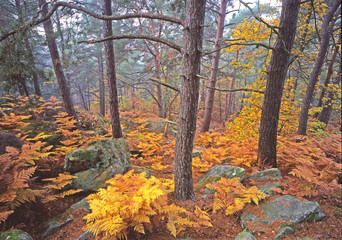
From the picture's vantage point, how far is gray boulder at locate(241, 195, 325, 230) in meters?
3.10

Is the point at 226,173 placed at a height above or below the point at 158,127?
above

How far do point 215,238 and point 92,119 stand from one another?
10053 millimetres

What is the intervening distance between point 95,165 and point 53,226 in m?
1.92

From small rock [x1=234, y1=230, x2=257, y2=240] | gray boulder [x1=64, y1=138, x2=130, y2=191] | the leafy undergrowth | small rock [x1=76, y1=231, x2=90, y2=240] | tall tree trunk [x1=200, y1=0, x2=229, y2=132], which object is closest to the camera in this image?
small rock [x1=234, y1=230, x2=257, y2=240]

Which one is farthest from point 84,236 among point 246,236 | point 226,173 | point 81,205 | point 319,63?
point 319,63

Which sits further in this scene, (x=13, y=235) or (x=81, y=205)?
(x=81, y=205)

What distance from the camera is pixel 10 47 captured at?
5363 millimetres

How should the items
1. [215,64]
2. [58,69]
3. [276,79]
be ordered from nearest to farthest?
1. [276,79]
2. [58,69]
3. [215,64]

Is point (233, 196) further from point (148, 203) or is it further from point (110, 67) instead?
point (110, 67)

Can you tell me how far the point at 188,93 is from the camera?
3.33 meters

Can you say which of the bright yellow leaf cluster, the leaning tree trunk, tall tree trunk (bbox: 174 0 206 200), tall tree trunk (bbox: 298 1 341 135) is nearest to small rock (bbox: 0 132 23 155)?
tall tree trunk (bbox: 174 0 206 200)

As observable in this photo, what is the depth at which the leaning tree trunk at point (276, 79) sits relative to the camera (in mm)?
4250

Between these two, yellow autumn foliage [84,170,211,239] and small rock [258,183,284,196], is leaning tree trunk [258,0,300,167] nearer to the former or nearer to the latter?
small rock [258,183,284,196]

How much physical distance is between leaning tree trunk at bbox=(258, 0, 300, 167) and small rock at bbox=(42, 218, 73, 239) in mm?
5431
